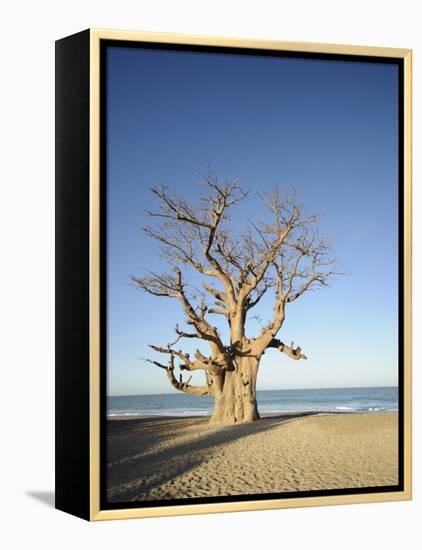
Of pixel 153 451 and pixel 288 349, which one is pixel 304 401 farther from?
pixel 153 451

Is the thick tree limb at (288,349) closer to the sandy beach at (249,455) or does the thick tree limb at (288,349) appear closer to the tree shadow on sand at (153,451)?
the sandy beach at (249,455)

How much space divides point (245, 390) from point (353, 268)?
1.37 metres

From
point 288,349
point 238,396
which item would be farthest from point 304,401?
point 238,396

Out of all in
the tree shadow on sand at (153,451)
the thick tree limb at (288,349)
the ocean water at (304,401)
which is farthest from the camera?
the thick tree limb at (288,349)

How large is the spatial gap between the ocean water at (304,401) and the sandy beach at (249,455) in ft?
0.24

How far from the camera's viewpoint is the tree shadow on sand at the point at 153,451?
9453 millimetres

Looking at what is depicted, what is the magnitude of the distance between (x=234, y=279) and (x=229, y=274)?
6 cm

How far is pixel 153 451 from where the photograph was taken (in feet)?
31.8

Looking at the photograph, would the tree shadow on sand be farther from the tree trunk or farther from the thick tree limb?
the thick tree limb

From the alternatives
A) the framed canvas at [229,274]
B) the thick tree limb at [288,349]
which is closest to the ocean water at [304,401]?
the framed canvas at [229,274]

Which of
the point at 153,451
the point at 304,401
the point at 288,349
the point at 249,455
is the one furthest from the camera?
the point at 304,401

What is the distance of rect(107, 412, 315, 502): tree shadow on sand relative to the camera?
9.45 meters

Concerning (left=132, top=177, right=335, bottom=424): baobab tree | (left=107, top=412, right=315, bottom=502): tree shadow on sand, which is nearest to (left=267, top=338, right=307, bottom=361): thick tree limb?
(left=132, top=177, right=335, bottom=424): baobab tree

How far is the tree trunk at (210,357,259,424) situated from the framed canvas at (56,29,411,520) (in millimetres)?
17
